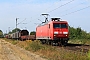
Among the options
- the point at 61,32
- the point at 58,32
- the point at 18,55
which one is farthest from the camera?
the point at 58,32

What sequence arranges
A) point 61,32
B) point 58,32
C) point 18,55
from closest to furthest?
point 18,55 < point 61,32 < point 58,32

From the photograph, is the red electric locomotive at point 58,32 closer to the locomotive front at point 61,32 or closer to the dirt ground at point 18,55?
the locomotive front at point 61,32

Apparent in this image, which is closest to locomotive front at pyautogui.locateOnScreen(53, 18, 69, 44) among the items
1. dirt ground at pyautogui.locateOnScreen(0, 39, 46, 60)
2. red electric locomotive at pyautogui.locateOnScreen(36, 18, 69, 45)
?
red electric locomotive at pyautogui.locateOnScreen(36, 18, 69, 45)

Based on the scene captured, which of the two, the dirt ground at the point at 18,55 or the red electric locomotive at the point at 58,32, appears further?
the red electric locomotive at the point at 58,32

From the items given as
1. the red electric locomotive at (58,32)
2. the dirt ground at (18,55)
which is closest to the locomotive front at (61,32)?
the red electric locomotive at (58,32)

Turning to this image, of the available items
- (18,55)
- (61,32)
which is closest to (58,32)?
(61,32)

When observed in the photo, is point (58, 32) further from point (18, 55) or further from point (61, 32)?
point (18, 55)

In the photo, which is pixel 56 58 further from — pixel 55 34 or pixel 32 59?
pixel 55 34

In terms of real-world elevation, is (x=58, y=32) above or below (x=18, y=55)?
above

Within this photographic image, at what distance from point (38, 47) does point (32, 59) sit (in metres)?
9.18

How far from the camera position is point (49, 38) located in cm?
3584

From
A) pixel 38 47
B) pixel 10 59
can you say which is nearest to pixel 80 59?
pixel 10 59

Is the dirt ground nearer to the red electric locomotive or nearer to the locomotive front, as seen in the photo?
the red electric locomotive

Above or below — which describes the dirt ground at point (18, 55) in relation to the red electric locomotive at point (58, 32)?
below
